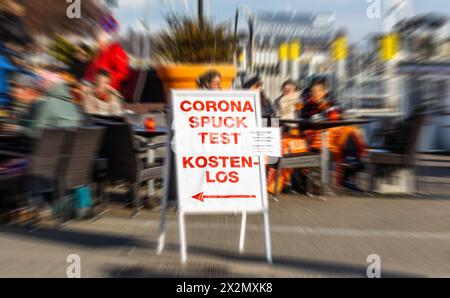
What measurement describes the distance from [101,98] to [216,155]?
17.7 ft

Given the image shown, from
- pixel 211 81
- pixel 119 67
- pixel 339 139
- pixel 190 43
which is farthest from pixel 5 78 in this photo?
pixel 119 67

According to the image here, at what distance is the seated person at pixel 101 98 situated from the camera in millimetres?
9781

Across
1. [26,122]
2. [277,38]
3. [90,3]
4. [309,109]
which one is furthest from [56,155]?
[277,38]

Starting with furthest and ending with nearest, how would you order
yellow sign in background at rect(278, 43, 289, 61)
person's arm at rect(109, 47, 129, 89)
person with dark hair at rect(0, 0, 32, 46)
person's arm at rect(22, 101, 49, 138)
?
yellow sign in background at rect(278, 43, 289, 61)
person's arm at rect(109, 47, 129, 89)
person with dark hair at rect(0, 0, 32, 46)
person's arm at rect(22, 101, 49, 138)

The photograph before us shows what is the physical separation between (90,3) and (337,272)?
358 inches

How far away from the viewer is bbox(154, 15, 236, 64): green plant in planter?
10.9m

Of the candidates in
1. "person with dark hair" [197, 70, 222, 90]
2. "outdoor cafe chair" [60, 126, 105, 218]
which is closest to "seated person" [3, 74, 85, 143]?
"outdoor cafe chair" [60, 126, 105, 218]

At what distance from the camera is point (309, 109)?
381 inches

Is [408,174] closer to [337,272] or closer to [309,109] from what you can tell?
[309,109]

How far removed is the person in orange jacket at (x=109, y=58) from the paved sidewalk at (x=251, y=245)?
504 centimetres

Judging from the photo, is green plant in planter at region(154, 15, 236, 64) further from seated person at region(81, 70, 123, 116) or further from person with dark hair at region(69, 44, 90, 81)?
person with dark hair at region(69, 44, 90, 81)

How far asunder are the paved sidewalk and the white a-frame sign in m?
0.32

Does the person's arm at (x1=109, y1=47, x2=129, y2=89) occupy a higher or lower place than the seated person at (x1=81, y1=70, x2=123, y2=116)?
higher

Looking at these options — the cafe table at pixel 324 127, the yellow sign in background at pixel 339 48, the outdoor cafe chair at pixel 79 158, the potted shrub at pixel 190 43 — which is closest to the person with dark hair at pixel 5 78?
the outdoor cafe chair at pixel 79 158
